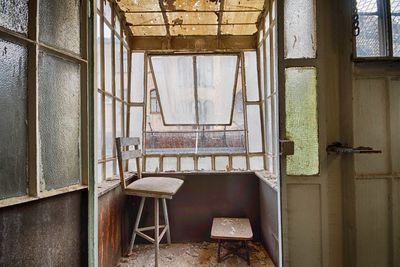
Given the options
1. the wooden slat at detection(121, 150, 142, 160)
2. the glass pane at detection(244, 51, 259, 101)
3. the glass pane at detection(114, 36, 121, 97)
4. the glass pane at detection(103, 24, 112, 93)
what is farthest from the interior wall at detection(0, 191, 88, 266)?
the glass pane at detection(244, 51, 259, 101)

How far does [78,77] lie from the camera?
63.6 inches

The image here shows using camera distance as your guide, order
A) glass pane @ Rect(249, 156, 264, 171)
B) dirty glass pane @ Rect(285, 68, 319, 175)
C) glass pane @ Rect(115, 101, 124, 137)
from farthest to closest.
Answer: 1. glass pane @ Rect(249, 156, 264, 171)
2. glass pane @ Rect(115, 101, 124, 137)
3. dirty glass pane @ Rect(285, 68, 319, 175)

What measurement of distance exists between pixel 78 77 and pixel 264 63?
2388 millimetres

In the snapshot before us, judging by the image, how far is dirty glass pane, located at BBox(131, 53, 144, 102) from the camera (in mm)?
3723

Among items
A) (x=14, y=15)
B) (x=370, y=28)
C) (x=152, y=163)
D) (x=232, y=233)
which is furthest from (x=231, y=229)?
(x=14, y=15)

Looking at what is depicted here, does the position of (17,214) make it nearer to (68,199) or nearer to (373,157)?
(68,199)

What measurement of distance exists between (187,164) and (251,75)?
1.49 meters

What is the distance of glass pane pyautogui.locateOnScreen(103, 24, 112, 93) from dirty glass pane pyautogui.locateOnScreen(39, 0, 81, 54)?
121cm

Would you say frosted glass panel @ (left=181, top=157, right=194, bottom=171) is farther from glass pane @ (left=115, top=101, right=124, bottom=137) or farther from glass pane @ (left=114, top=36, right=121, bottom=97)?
glass pane @ (left=114, top=36, right=121, bottom=97)

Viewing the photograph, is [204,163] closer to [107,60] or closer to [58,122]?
[107,60]

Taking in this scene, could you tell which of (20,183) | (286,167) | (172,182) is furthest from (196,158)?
(20,183)

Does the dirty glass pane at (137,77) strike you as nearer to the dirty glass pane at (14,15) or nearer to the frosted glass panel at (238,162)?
the frosted glass panel at (238,162)

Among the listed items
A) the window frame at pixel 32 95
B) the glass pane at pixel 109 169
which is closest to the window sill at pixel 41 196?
the window frame at pixel 32 95

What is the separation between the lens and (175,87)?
382 centimetres
